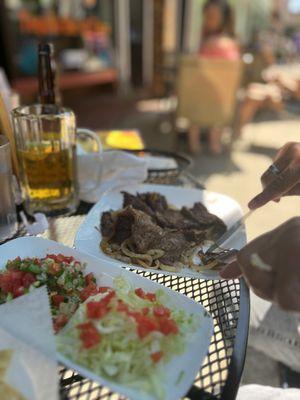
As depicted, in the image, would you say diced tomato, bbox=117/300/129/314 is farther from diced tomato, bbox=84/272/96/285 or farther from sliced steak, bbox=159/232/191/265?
sliced steak, bbox=159/232/191/265

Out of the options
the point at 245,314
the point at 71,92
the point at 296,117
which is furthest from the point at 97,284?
the point at 296,117

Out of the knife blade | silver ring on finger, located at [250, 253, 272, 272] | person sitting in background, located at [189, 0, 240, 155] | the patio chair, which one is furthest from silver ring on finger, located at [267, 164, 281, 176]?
person sitting in background, located at [189, 0, 240, 155]

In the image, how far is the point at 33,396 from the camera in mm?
738

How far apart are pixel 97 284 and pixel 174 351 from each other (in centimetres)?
31

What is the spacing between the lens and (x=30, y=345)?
0.82 m

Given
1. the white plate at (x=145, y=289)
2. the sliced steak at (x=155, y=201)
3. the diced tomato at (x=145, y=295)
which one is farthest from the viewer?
the sliced steak at (x=155, y=201)

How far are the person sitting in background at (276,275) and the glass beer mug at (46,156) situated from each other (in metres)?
0.71

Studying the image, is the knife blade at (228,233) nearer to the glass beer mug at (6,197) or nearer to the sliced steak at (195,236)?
the sliced steak at (195,236)

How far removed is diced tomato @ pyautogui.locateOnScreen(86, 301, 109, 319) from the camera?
85 cm

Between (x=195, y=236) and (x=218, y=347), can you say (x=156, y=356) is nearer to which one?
(x=218, y=347)

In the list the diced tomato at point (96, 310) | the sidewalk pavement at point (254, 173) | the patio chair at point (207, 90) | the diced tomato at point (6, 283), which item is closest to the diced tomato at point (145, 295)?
the diced tomato at point (96, 310)

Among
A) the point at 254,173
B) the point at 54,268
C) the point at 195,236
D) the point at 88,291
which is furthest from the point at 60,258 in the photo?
the point at 254,173

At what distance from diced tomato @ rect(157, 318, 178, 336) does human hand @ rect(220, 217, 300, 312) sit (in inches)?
7.8

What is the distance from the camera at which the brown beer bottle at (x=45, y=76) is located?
1428 millimetres
